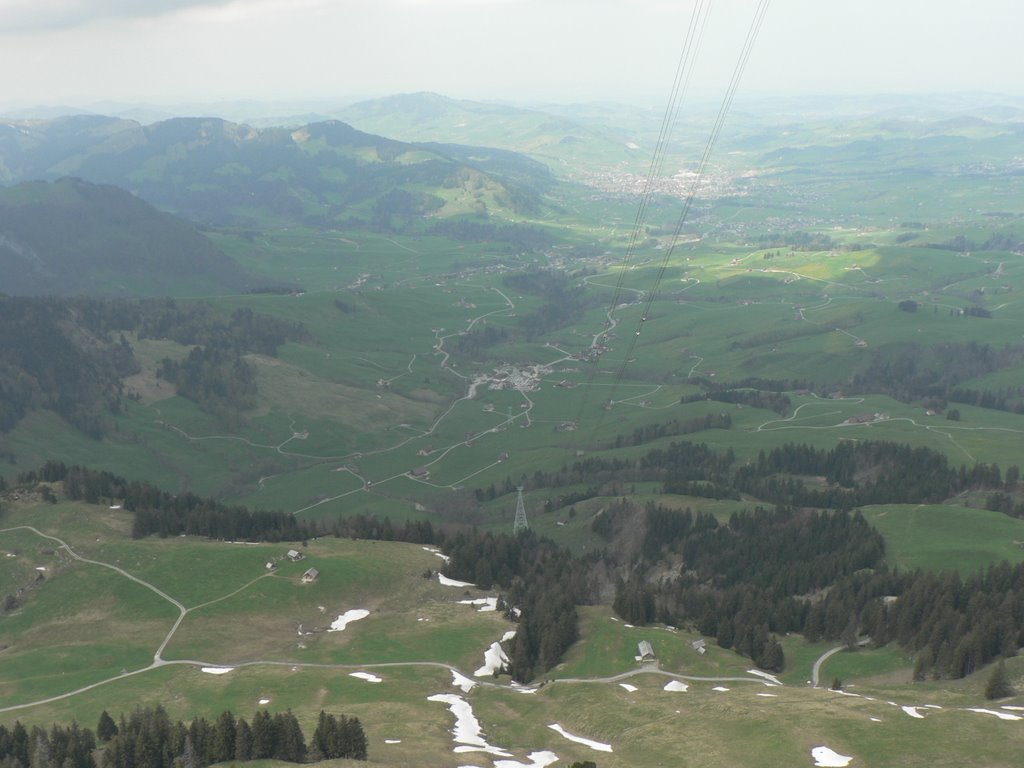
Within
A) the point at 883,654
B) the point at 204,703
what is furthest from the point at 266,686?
the point at 883,654

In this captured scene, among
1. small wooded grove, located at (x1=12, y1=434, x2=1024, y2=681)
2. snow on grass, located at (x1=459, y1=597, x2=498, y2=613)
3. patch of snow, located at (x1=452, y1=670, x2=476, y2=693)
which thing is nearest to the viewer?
patch of snow, located at (x1=452, y1=670, x2=476, y2=693)

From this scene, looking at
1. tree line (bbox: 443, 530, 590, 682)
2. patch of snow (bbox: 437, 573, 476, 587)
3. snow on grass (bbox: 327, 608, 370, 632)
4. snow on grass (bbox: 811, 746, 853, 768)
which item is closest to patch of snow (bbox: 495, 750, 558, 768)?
snow on grass (bbox: 811, 746, 853, 768)

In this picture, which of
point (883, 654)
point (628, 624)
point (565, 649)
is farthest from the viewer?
point (628, 624)

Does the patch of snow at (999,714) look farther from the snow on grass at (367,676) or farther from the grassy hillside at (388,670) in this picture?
the snow on grass at (367,676)

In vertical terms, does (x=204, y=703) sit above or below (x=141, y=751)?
below

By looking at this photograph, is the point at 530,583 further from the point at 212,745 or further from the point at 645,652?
the point at 212,745

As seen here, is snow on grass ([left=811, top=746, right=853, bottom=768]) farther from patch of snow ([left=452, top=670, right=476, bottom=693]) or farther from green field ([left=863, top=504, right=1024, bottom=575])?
green field ([left=863, top=504, right=1024, bottom=575])

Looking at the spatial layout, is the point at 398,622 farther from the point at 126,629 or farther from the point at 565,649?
the point at 126,629

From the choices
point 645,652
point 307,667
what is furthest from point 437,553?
point 645,652
